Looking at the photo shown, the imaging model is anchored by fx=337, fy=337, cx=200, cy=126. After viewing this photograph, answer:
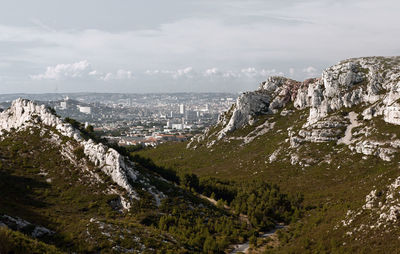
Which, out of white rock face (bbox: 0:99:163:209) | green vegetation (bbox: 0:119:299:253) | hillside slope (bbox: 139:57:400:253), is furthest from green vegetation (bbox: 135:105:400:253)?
white rock face (bbox: 0:99:163:209)

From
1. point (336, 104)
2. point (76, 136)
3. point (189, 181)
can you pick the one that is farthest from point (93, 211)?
point (336, 104)

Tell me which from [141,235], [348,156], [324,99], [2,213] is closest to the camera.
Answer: [2,213]

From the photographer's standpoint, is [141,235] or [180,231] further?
[180,231]

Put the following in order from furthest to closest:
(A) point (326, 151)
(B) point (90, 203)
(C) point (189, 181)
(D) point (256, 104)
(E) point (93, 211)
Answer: (D) point (256, 104) → (A) point (326, 151) → (C) point (189, 181) → (B) point (90, 203) → (E) point (93, 211)

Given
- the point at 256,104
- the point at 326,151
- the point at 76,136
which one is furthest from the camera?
the point at 256,104

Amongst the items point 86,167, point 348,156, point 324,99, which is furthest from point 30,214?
point 324,99

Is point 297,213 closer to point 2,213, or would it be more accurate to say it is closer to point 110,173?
point 110,173

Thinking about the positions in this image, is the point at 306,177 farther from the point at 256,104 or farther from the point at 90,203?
the point at 256,104
